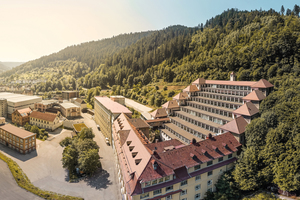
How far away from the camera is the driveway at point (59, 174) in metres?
29.5

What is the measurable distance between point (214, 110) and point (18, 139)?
51.8 metres

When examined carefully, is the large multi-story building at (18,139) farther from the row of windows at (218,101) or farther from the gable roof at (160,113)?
the row of windows at (218,101)

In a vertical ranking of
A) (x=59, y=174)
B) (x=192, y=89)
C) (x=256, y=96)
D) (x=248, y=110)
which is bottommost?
(x=59, y=174)

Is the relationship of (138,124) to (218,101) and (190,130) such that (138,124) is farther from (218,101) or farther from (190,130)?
(218,101)

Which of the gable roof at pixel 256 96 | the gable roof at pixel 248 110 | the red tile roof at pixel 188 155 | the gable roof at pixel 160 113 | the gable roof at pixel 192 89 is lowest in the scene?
the red tile roof at pixel 188 155

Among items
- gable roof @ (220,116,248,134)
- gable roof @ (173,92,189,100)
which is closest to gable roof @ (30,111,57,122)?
gable roof @ (173,92,189,100)

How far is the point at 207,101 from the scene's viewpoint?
45219 millimetres

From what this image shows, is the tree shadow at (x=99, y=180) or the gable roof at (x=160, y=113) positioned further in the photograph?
the gable roof at (x=160, y=113)

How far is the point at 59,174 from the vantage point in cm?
3547

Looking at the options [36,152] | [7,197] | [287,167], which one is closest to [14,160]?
[36,152]

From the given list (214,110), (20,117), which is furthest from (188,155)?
(20,117)

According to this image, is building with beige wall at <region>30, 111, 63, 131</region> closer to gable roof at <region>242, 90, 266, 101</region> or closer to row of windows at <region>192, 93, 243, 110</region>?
row of windows at <region>192, 93, 243, 110</region>

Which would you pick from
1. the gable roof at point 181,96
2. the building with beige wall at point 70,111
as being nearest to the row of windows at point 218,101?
the gable roof at point 181,96

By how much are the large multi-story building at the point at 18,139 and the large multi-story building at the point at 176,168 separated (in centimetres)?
3241
